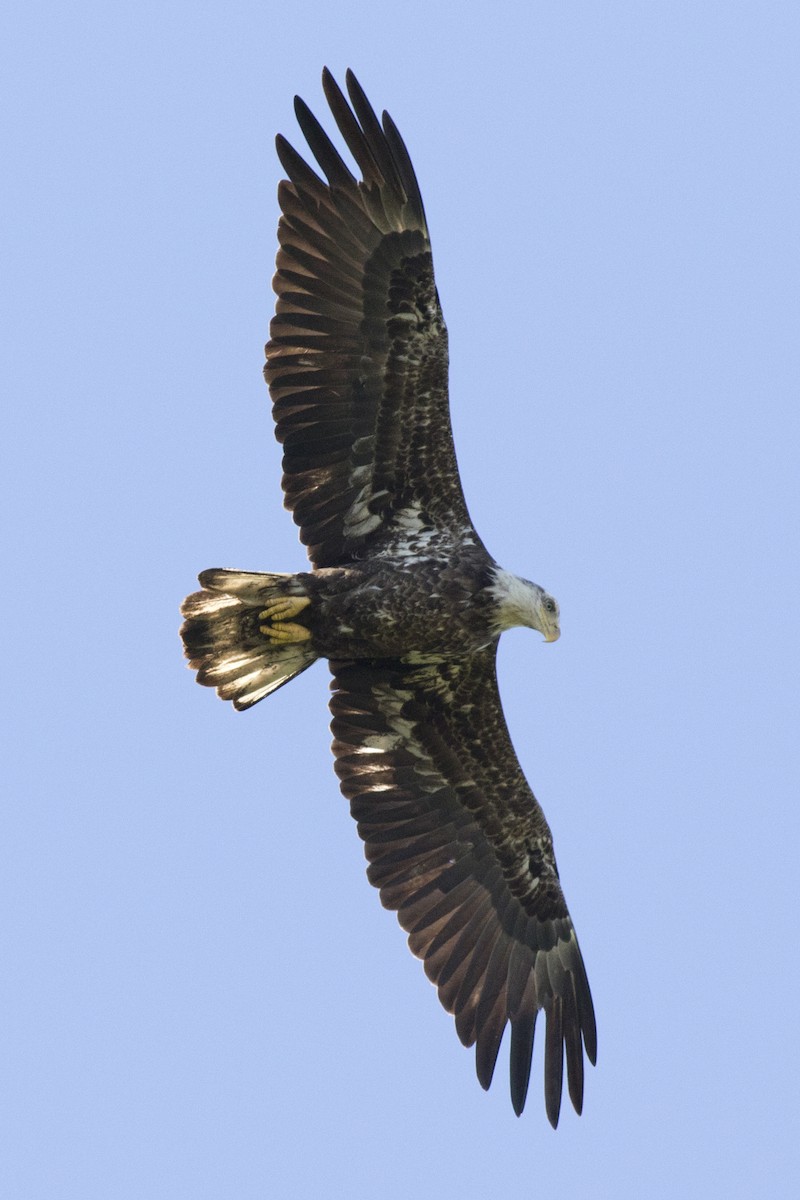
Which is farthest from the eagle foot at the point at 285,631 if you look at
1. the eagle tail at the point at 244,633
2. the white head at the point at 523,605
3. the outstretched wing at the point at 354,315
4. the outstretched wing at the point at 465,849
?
the white head at the point at 523,605

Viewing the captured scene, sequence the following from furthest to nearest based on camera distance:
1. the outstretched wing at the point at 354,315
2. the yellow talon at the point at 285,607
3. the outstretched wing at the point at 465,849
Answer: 1. the outstretched wing at the point at 465,849
2. the yellow talon at the point at 285,607
3. the outstretched wing at the point at 354,315

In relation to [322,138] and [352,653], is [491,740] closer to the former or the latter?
[352,653]

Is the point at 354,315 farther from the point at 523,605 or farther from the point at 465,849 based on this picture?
the point at 465,849

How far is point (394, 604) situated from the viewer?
12.9 meters

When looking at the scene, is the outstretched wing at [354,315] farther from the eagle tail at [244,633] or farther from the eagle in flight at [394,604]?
the eagle tail at [244,633]

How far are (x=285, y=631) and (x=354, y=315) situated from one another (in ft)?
6.48

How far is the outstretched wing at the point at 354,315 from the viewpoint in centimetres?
1278

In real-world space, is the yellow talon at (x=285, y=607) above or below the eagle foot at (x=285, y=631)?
above

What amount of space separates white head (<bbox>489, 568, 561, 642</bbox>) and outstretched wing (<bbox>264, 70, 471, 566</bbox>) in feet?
3.07

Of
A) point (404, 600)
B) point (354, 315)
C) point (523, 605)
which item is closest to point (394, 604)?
point (404, 600)

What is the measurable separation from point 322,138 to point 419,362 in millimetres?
1459

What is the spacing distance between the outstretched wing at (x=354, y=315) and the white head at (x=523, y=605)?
0.93 meters

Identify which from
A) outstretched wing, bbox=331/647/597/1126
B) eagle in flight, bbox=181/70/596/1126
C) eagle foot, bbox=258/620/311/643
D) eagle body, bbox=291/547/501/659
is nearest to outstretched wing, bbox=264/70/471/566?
Result: eagle in flight, bbox=181/70/596/1126

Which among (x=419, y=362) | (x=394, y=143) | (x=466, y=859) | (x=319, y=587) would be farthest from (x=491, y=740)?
(x=394, y=143)
